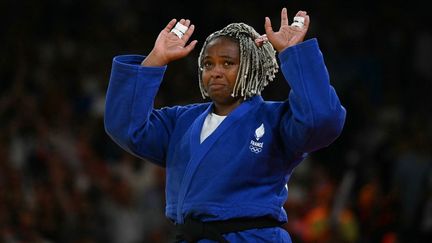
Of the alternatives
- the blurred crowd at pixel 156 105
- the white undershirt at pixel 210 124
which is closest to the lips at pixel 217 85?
the white undershirt at pixel 210 124

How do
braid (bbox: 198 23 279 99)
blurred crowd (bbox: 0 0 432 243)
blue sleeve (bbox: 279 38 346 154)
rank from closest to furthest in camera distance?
blue sleeve (bbox: 279 38 346 154), braid (bbox: 198 23 279 99), blurred crowd (bbox: 0 0 432 243)

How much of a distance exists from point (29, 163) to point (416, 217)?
307cm

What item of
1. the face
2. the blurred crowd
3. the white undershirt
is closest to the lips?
the face

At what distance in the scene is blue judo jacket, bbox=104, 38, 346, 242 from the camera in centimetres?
329

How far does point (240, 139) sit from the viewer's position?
3.41 meters

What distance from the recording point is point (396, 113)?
10250mm

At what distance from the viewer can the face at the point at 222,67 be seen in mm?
3477

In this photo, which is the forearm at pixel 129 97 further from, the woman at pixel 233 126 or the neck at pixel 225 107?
the neck at pixel 225 107

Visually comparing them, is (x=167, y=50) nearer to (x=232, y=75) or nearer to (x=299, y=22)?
(x=232, y=75)

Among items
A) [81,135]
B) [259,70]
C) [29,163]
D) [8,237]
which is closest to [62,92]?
[81,135]

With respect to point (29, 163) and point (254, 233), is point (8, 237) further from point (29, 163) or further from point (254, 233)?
point (254, 233)

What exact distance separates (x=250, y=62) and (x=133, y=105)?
1.45 feet

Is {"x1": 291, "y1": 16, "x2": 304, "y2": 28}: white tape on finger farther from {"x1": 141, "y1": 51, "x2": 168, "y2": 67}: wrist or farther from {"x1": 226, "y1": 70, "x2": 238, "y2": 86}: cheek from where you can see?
{"x1": 141, "y1": 51, "x2": 168, "y2": 67}: wrist

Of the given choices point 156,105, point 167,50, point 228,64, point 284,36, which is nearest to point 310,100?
point 284,36
